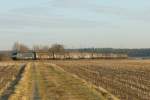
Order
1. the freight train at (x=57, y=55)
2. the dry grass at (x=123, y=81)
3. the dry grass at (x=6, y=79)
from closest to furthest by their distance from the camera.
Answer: the dry grass at (x=123, y=81) → the dry grass at (x=6, y=79) → the freight train at (x=57, y=55)

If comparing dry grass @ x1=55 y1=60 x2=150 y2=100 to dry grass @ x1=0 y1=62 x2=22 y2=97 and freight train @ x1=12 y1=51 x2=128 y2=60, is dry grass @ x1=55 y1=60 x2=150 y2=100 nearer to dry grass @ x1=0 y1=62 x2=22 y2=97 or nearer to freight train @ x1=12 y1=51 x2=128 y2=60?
dry grass @ x1=0 y1=62 x2=22 y2=97

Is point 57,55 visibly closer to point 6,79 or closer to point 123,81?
point 6,79

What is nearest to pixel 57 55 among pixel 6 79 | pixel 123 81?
pixel 6 79

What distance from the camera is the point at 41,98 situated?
74.8 feet

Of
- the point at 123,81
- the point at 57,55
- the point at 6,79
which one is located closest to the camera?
the point at 123,81

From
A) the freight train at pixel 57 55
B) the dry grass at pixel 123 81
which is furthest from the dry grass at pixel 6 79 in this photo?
the freight train at pixel 57 55

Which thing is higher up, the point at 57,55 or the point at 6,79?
the point at 57,55

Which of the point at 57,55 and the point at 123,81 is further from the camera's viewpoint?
the point at 57,55

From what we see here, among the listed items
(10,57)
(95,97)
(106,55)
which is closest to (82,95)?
(95,97)

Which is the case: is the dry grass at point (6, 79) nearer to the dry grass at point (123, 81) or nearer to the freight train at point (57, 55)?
the dry grass at point (123, 81)

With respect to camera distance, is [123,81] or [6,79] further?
[6,79]

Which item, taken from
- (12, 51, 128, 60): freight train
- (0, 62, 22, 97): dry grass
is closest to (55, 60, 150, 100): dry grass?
(0, 62, 22, 97): dry grass

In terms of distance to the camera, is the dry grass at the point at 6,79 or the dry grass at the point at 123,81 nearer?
the dry grass at the point at 123,81

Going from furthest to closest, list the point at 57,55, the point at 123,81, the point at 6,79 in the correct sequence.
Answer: the point at 57,55, the point at 6,79, the point at 123,81
